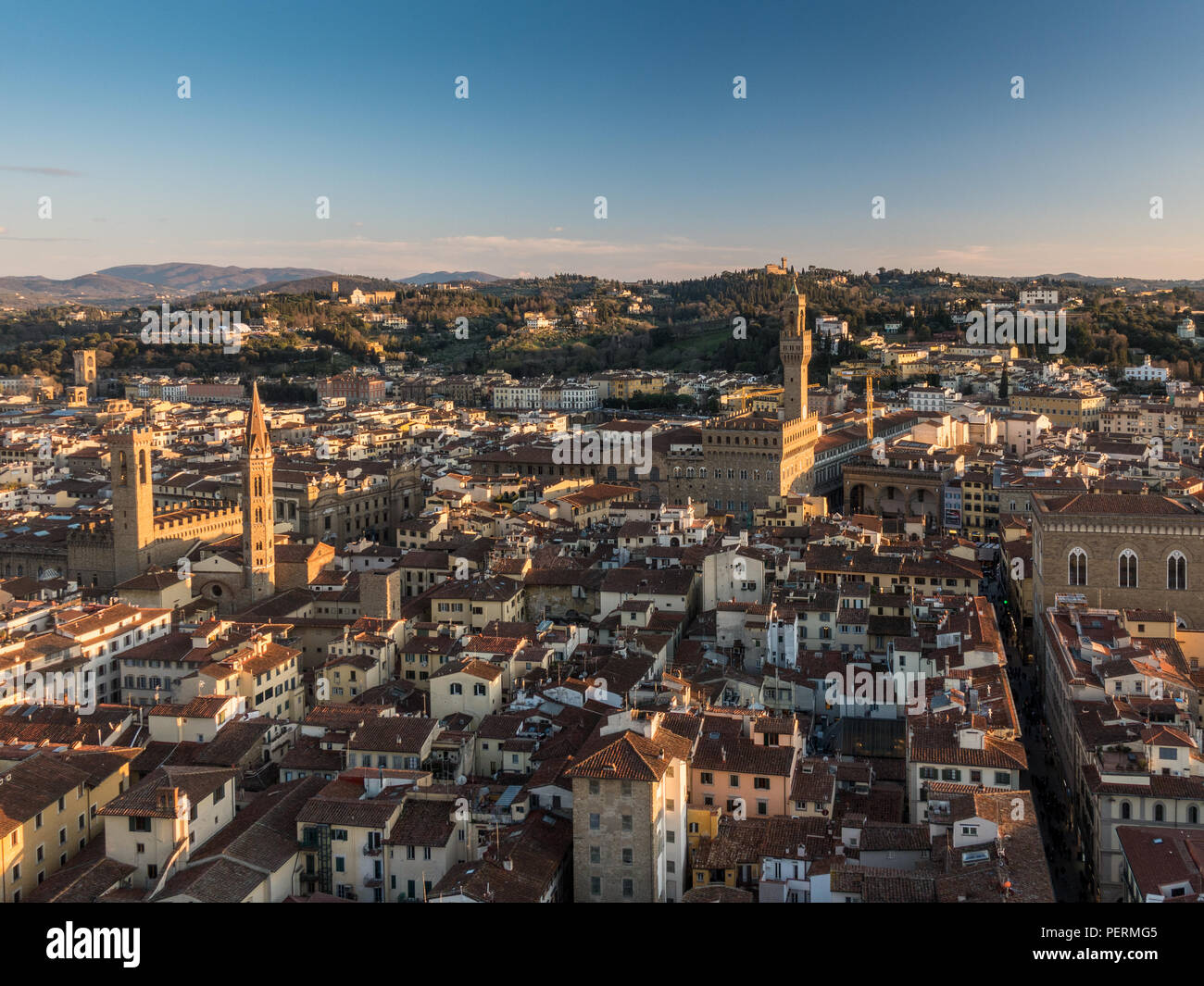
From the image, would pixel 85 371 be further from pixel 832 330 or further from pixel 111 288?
pixel 111 288

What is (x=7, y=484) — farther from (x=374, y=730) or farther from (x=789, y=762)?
(x=789, y=762)

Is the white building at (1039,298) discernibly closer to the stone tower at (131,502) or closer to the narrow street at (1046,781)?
the narrow street at (1046,781)

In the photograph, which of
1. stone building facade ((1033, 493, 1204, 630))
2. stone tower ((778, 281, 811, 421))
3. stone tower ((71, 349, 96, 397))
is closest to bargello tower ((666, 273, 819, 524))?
stone tower ((778, 281, 811, 421))

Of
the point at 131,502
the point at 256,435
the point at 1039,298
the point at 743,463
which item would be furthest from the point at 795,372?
the point at 1039,298

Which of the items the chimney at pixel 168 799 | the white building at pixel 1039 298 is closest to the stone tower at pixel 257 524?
the chimney at pixel 168 799
